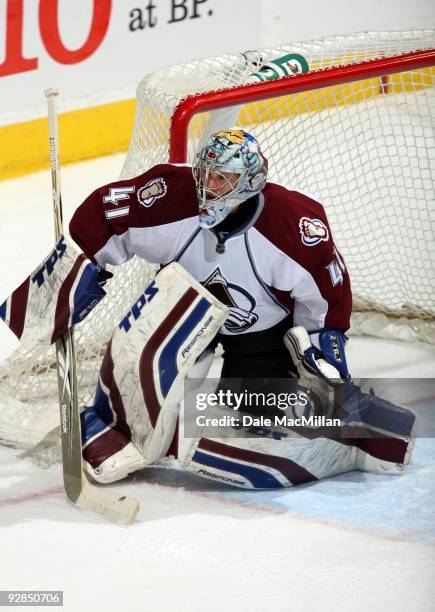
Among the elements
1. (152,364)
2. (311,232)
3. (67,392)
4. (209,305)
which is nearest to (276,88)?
(311,232)

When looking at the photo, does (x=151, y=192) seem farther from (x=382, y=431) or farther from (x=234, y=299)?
(x=382, y=431)

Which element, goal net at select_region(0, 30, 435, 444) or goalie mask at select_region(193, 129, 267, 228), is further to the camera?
goal net at select_region(0, 30, 435, 444)

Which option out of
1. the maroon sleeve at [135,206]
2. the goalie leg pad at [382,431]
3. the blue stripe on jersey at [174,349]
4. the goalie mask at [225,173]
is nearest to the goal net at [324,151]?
the maroon sleeve at [135,206]

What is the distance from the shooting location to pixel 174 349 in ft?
7.80

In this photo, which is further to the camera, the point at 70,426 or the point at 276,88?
the point at 276,88

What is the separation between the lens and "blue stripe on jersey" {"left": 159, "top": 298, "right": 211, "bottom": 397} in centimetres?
236

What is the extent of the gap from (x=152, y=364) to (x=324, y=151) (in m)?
1.34

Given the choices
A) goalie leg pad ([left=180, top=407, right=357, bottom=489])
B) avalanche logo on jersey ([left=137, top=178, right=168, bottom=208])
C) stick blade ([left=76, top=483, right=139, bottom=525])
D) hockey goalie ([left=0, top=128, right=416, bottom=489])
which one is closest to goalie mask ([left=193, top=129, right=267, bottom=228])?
hockey goalie ([left=0, top=128, right=416, bottom=489])

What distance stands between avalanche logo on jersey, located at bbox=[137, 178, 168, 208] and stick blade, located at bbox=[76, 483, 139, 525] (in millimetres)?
638

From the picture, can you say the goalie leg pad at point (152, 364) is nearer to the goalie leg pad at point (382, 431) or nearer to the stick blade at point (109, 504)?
the stick blade at point (109, 504)

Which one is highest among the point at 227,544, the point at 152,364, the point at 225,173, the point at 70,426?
the point at 225,173

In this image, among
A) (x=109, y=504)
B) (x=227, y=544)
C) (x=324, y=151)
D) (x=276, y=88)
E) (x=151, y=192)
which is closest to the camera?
(x=227, y=544)

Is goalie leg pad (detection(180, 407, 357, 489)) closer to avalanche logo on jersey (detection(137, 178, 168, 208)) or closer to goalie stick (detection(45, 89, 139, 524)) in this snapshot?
goalie stick (detection(45, 89, 139, 524))

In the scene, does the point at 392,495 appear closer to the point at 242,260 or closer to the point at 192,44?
the point at 242,260
